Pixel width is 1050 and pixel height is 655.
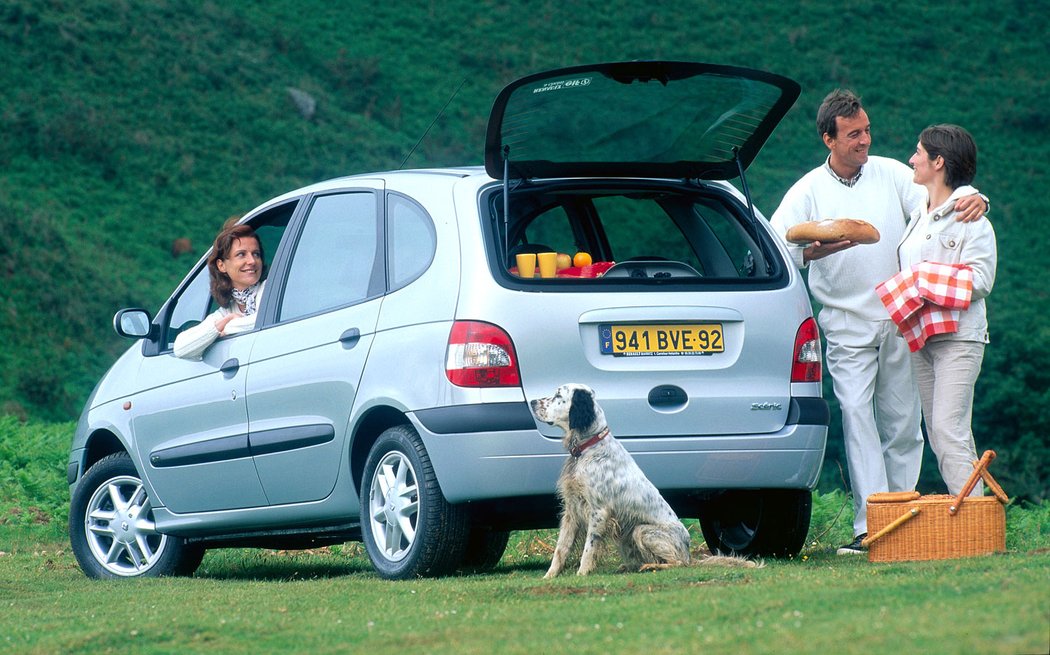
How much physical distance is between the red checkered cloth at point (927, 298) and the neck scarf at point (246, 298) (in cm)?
331

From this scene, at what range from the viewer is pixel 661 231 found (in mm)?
7625

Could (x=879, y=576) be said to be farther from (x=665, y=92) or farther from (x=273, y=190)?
(x=273, y=190)

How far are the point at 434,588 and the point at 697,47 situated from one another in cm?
6171

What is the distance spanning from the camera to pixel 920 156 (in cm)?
749

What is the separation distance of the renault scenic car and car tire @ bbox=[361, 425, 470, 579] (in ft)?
0.04

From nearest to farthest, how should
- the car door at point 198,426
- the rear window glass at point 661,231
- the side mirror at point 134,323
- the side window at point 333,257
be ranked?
1. the rear window glass at point 661,231
2. the side window at point 333,257
3. the car door at point 198,426
4. the side mirror at point 134,323

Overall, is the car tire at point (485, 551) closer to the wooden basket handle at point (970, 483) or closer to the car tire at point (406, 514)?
the car tire at point (406, 514)

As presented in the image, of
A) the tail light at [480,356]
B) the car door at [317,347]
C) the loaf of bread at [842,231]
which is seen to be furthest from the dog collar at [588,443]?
the loaf of bread at [842,231]

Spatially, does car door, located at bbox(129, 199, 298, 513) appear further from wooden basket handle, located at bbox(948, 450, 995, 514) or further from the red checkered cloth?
wooden basket handle, located at bbox(948, 450, 995, 514)

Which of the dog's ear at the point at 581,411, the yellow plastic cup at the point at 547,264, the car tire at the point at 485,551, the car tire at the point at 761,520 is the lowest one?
the car tire at the point at 485,551

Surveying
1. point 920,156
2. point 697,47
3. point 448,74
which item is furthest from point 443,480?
point 697,47

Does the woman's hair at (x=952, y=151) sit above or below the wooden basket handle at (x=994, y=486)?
above

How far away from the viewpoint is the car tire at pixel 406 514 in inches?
253

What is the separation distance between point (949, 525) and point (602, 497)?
5.35 ft
